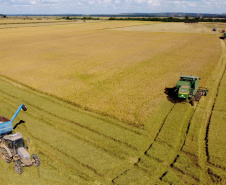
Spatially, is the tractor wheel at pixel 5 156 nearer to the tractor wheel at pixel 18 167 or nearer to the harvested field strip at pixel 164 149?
the tractor wheel at pixel 18 167

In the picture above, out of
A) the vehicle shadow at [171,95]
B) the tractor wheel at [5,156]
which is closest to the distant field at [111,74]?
the vehicle shadow at [171,95]

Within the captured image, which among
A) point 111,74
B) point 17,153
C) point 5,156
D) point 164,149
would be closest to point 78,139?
point 17,153

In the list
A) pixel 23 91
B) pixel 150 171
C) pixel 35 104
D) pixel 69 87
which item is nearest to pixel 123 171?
pixel 150 171

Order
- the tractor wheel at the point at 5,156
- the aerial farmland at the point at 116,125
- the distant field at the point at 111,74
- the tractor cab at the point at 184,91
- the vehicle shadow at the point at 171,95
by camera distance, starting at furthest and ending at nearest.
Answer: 1. the vehicle shadow at the point at 171,95
2. the distant field at the point at 111,74
3. the tractor cab at the point at 184,91
4. the aerial farmland at the point at 116,125
5. the tractor wheel at the point at 5,156

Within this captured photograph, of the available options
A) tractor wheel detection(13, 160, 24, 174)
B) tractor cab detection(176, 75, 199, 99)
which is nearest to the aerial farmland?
tractor wheel detection(13, 160, 24, 174)

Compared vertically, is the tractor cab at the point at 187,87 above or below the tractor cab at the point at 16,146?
above

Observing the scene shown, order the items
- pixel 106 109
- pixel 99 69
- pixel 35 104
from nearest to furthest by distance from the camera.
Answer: pixel 106 109
pixel 35 104
pixel 99 69

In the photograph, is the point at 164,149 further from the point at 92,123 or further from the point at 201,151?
the point at 92,123

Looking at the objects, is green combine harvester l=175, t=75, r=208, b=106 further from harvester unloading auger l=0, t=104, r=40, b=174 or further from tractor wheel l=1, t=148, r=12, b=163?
tractor wheel l=1, t=148, r=12, b=163

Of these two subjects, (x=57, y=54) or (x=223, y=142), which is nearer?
(x=223, y=142)

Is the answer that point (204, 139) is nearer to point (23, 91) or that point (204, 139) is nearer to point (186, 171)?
point (186, 171)

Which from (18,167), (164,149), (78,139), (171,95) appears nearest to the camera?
(18,167)
